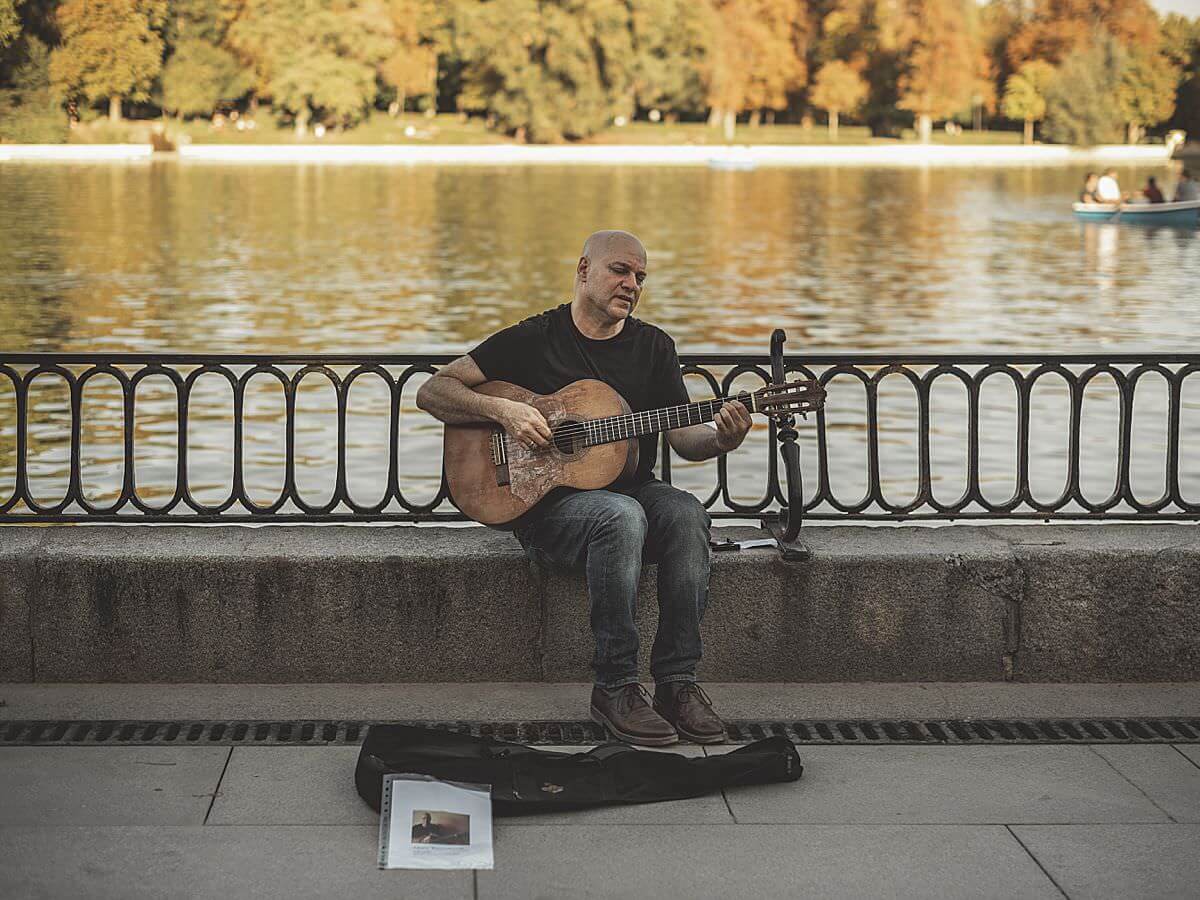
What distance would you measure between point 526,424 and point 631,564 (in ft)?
1.67

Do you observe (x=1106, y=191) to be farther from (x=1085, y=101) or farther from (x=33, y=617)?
(x=1085, y=101)

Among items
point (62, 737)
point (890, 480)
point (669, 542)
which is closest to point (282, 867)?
point (62, 737)

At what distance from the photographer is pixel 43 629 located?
5.39 m

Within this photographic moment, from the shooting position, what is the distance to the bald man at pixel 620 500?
4.92m

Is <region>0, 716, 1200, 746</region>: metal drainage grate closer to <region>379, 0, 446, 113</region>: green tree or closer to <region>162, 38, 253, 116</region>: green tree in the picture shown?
<region>162, 38, 253, 116</region>: green tree

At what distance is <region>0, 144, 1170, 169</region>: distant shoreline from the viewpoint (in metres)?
88.2

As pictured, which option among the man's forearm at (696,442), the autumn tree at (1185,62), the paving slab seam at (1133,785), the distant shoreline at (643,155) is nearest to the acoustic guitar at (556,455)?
the man's forearm at (696,442)

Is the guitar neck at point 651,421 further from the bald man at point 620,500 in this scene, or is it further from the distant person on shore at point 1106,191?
the distant person on shore at point 1106,191

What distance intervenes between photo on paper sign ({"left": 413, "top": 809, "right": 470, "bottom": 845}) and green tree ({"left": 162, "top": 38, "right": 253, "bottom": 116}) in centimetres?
5302

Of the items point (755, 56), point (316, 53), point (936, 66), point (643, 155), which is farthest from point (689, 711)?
point (936, 66)

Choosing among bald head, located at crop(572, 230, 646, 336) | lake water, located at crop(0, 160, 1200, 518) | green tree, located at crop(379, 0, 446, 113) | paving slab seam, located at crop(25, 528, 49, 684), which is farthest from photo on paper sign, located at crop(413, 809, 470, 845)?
green tree, located at crop(379, 0, 446, 113)

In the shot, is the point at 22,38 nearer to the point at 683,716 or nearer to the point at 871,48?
the point at 683,716

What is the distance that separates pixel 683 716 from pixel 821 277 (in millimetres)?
31497

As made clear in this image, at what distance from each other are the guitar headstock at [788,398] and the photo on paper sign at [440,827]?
A: 4.84 feet
